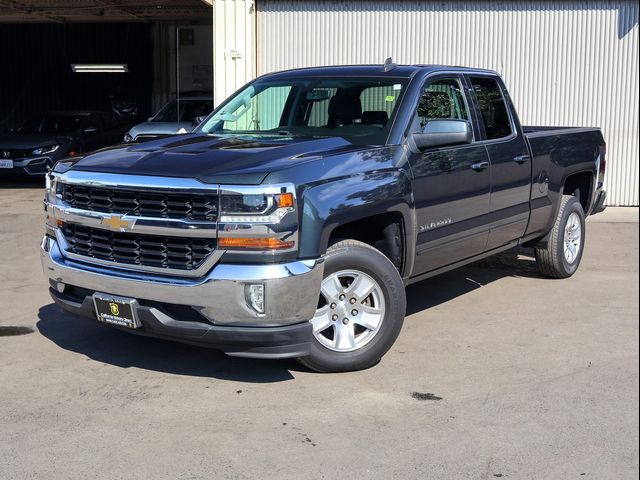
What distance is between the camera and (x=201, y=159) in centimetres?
498

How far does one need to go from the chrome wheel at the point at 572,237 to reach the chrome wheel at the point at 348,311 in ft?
11.4

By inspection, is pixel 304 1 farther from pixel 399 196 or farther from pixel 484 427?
pixel 484 427

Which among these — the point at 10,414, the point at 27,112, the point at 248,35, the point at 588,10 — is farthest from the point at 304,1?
the point at 27,112

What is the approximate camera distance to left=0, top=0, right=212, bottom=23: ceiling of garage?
671 inches

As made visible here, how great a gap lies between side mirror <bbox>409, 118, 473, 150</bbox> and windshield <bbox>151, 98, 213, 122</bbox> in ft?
38.0

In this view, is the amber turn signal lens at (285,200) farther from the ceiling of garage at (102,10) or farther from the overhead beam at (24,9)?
the overhead beam at (24,9)

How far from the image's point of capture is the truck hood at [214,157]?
4.73m

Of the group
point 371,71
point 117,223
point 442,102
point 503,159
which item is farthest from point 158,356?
point 503,159

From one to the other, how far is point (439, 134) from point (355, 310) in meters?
1.40

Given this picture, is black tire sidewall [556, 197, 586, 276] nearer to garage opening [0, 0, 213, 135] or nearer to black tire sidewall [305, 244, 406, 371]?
black tire sidewall [305, 244, 406, 371]

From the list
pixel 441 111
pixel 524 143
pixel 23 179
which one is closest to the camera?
pixel 441 111

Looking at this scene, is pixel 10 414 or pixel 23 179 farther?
pixel 23 179

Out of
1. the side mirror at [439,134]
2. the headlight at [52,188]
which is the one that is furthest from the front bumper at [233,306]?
the side mirror at [439,134]

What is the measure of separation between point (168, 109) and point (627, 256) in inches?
413
